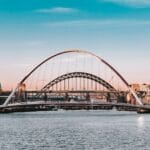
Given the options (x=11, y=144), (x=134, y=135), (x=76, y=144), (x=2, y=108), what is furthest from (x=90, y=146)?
(x=2, y=108)

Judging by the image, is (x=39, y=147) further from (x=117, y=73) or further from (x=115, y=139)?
(x=117, y=73)

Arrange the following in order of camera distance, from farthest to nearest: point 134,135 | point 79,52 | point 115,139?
point 79,52 → point 134,135 → point 115,139

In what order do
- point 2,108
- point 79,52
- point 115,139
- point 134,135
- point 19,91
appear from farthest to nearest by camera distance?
point 19,91, point 2,108, point 79,52, point 134,135, point 115,139

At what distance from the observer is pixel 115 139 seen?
246 ft

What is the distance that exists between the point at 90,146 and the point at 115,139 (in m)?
8.60

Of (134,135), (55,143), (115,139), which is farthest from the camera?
(134,135)

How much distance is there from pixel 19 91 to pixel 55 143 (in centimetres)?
12602

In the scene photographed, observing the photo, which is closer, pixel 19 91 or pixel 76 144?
pixel 76 144

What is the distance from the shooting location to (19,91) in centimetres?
19562

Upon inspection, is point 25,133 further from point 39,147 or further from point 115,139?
point 39,147

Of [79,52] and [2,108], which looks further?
[2,108]

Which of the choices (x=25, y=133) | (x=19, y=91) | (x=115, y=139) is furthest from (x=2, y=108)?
(x=115, y=139)

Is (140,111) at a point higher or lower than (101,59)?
lower

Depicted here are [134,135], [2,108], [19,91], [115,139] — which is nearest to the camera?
[115,139]
